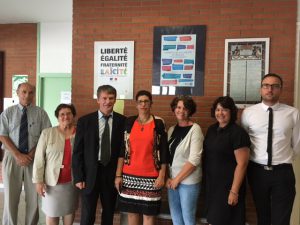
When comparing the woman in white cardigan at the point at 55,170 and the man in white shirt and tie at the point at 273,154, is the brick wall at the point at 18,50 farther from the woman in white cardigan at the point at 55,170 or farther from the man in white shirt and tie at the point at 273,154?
the man in white shirt and tie at the point at 273,154

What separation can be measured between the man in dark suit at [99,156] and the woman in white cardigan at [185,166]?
0.52 metres

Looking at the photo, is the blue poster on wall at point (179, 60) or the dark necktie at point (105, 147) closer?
the dark necktie at point (105, 147)

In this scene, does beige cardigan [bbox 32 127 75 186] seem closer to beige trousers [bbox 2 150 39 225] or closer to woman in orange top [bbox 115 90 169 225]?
beige trousers [bbox 2 150 39 225]

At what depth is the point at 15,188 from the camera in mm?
3199

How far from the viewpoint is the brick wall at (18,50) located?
5.88 meters

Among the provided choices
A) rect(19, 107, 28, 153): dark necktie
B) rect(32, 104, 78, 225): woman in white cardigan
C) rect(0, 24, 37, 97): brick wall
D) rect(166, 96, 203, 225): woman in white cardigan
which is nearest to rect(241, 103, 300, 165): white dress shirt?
rect(166, 96, 203, 225): woman in white cardigan

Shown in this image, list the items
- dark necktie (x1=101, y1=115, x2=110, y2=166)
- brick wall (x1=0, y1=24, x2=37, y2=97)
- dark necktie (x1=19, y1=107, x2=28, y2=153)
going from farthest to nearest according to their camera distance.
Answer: brick wall (x1=0, y1=24, x2=37, y2=97) → dark necktie (x1=19, y1=107, x2=28, y2=153) → dark necktie (x1=101, y1=115, x2=110, y2=166)

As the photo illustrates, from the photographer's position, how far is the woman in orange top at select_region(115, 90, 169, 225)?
2.62m

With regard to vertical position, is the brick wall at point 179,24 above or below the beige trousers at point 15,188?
above

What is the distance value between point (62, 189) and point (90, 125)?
25.3 inches

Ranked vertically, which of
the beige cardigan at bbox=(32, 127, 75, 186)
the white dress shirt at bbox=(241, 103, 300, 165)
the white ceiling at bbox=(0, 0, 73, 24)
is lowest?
the beige cardigan at bbox=(32, 127, 75, 186)

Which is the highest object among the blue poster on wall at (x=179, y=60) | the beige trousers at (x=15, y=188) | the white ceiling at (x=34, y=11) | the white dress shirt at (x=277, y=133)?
the white ceiling at (x=34, y=11)

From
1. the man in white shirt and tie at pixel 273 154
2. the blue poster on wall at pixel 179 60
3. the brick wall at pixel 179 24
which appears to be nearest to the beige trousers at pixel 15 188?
the brick wall at pixel 179 24

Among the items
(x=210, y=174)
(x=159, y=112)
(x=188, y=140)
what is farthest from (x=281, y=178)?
(x=159, y=112)
